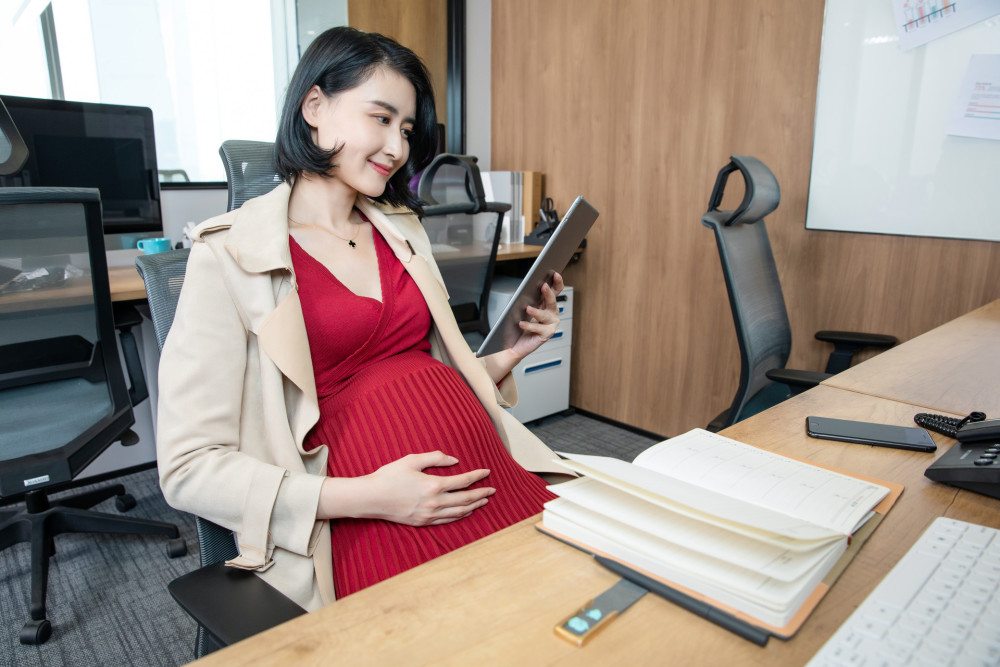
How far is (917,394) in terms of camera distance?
3.78ft

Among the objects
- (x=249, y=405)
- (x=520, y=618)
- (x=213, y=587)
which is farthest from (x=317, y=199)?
(x=520, y=618)

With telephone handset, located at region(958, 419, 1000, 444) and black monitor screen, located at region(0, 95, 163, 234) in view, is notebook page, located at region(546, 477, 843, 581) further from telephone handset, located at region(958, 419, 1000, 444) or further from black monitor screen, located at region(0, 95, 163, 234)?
black monitor screen, located at region(0, 95, 163, 234)

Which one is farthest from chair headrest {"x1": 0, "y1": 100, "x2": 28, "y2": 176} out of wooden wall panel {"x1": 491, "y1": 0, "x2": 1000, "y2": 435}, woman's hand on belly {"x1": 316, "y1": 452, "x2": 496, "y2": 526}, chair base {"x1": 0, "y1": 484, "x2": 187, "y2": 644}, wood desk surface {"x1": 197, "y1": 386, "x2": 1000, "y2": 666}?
wooden wall panel {"x1": 491, "y1": 0, "x2": 1000, "y2": 435}

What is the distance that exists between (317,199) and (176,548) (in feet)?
4.61

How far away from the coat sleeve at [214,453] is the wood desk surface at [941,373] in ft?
3.34

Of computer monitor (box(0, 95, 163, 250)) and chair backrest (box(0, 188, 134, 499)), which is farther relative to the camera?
computer monitor (box(0, 95, 163, 250))

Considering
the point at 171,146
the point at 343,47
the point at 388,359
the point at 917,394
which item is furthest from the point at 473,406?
the point at 171,146

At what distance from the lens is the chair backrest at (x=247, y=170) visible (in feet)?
3.85

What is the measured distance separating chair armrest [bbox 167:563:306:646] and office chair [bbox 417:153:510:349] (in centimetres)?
145

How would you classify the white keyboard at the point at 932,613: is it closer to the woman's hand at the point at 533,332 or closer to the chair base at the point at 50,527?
the woman's hand at the point at 533,332

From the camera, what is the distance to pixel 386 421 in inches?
38.8

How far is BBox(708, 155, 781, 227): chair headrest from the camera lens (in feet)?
5.08

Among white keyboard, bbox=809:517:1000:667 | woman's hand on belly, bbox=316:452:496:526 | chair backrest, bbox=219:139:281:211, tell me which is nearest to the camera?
white keyboard, bbox=809:517:1000:667

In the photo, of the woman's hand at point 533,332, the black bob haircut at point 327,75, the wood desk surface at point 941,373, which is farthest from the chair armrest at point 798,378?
the black bob haircut at point 327,75
